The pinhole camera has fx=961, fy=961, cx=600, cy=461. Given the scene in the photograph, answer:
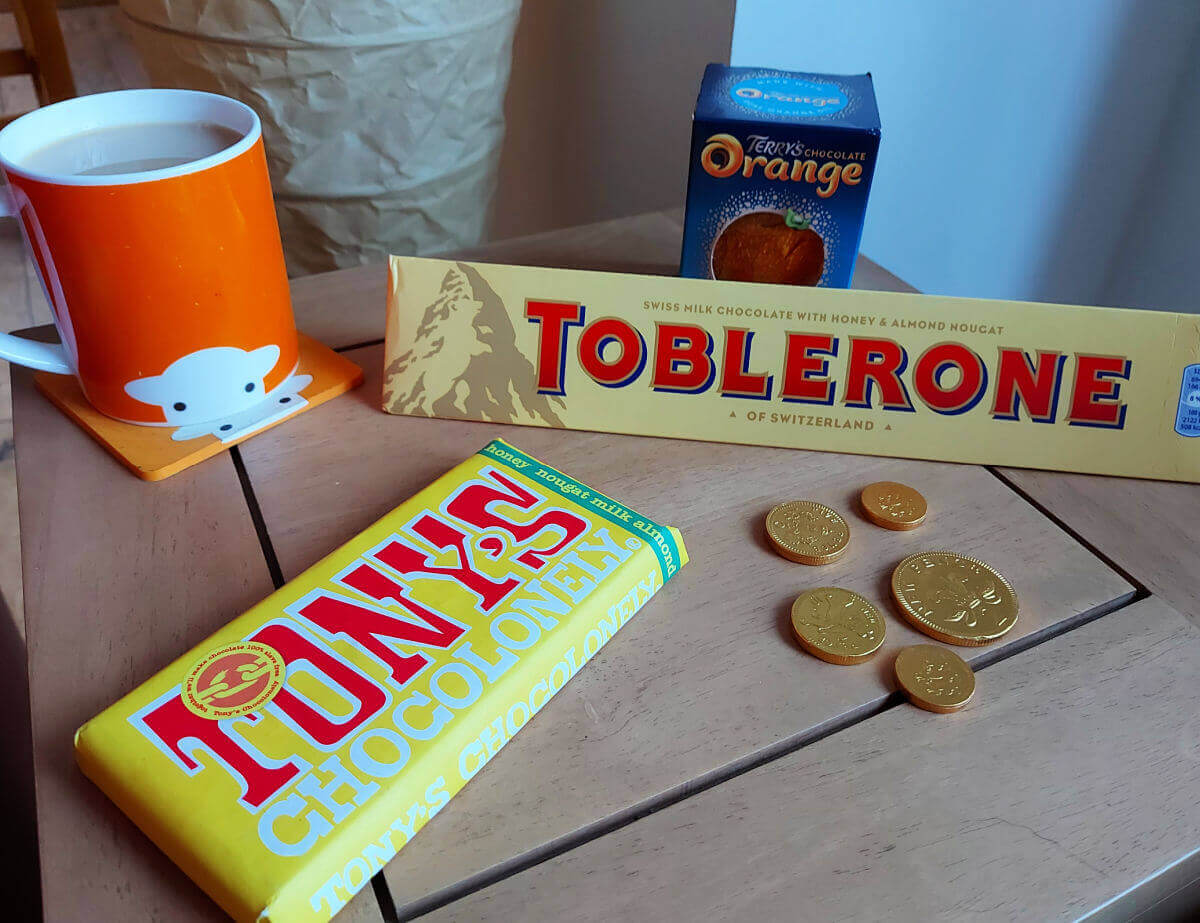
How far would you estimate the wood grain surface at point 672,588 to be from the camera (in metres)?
0.36

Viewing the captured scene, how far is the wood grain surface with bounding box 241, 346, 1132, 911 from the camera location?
1.17 ft

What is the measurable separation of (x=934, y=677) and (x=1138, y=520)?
0.55ft

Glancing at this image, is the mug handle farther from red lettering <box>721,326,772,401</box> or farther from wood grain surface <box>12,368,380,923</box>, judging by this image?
red lettering <box>721,326,772,401</box>

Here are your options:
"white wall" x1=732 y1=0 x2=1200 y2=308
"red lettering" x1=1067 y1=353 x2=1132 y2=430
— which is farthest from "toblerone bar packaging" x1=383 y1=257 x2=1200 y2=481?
"white wall" x1=732 y1=0 x2=1200 y2=308

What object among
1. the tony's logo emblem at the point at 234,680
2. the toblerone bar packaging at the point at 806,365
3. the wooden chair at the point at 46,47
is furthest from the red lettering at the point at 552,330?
the wooden chair at the point at 46,47

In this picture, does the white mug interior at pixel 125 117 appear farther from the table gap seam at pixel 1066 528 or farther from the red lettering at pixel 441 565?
the table gap seam at pixel 1066 528

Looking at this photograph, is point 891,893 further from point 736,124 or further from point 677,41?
point 677,41

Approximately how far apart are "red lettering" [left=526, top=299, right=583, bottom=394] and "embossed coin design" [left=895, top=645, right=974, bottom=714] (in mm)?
228

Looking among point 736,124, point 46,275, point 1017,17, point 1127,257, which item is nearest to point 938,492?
point 736,124

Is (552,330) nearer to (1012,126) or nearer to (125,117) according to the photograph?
(125,117)

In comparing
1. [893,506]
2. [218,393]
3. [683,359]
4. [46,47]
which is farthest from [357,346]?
[46,47]

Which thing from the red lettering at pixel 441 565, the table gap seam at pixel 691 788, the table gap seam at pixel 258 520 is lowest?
the table gap seam at pixel 691 788

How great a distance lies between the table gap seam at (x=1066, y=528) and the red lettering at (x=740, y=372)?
129 millimetres

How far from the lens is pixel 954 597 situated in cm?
44
